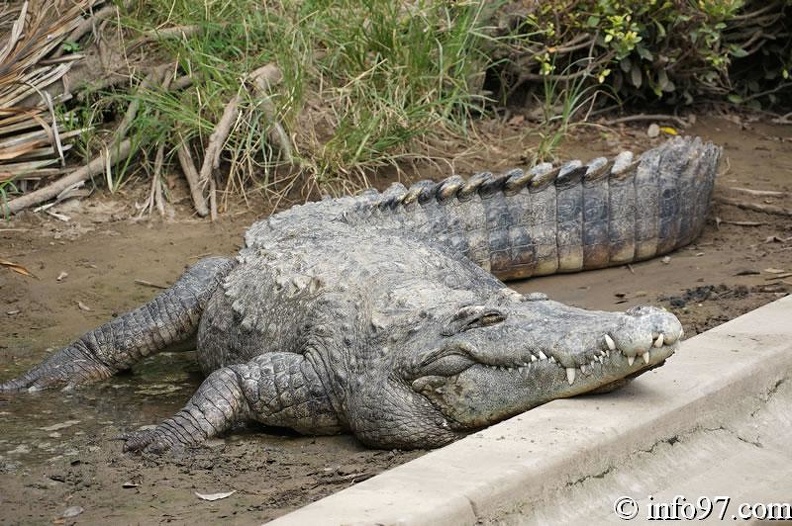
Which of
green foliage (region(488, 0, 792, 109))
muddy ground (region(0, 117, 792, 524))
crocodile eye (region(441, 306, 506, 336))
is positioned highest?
green foliage (region(488, 0, 792, 109))

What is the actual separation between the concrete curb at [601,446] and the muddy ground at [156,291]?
1.93ft

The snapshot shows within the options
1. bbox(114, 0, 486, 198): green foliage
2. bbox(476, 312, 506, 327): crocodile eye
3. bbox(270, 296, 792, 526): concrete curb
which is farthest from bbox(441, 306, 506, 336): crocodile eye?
bbox(114, 0, 486, 198): green foliage

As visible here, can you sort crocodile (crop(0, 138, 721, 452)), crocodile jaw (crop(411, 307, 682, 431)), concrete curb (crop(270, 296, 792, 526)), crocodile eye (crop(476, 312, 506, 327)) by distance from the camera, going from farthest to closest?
crocodile eye (crop(476, 312, 506, 327)) < crocodile (crop(0, 138, 721, 452)) < crocodile jaw (crop(411, 307, 682, 431)) < concrete curb (crop(270, 296, 792, 526))

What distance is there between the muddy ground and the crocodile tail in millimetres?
157

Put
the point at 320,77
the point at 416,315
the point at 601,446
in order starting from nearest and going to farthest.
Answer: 1. the point at 601,446
2. the point at 416,315
3. the point at 320,77

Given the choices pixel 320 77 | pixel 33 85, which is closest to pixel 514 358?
pixel 320 77

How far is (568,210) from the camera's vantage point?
6348 mm

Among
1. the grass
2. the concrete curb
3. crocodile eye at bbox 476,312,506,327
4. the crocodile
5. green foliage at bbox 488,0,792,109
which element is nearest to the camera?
the concrete curb

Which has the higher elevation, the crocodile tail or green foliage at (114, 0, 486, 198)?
green foliage at (114, 0, 486, 198)

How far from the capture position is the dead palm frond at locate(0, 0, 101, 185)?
7609 mm

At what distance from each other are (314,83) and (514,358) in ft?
14.8

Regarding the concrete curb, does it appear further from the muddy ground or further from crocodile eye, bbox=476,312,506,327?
the muddy ground

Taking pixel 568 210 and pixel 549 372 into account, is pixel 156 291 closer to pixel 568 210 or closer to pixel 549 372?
pixel 568 210

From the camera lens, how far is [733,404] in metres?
4.13
